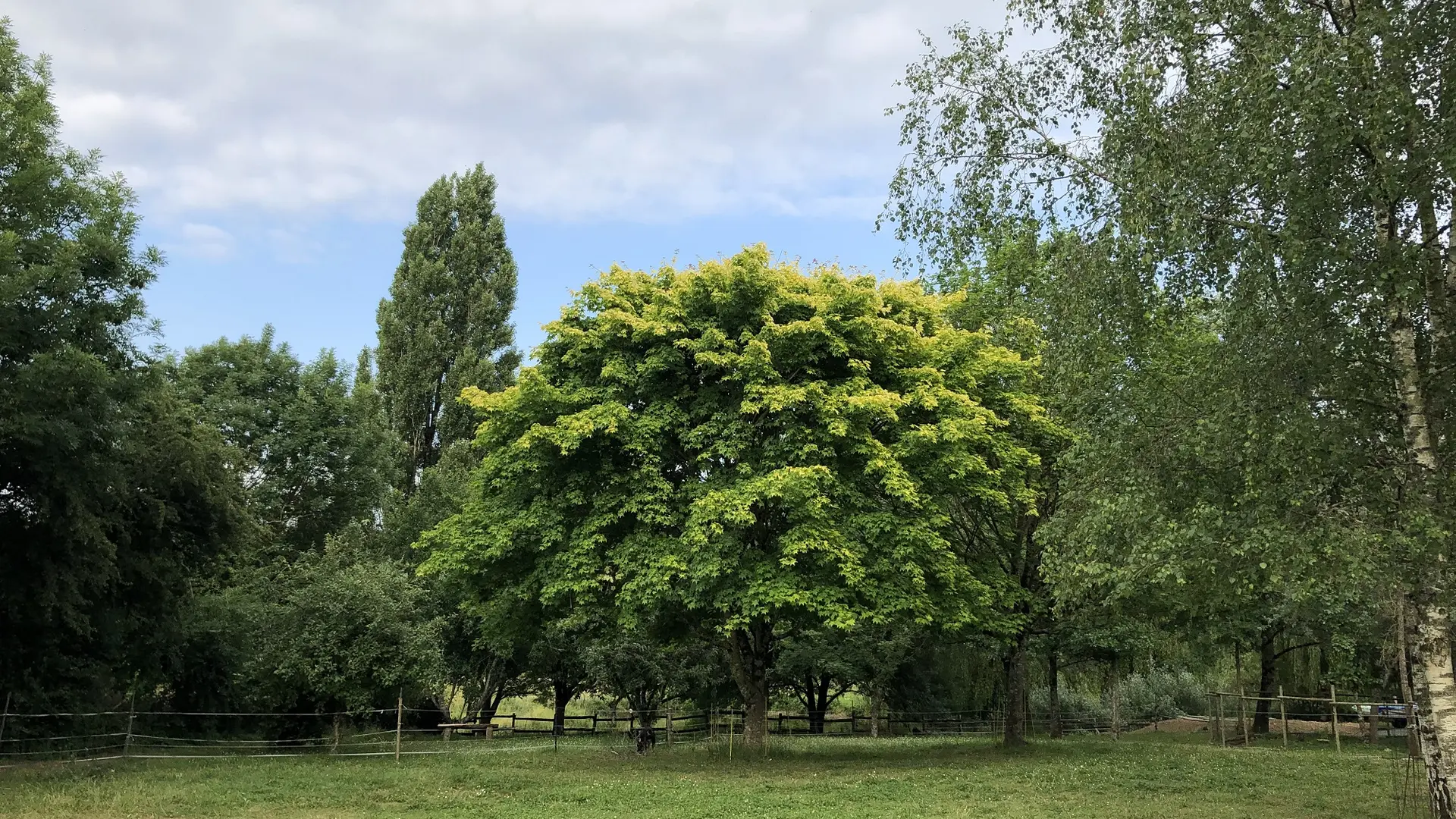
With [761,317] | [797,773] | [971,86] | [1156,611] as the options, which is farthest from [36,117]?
[1156,611]

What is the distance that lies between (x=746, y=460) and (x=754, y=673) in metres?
5.30

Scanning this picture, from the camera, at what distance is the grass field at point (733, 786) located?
1280 centimetres

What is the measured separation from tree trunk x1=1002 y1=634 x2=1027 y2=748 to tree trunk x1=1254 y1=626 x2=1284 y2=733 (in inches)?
422

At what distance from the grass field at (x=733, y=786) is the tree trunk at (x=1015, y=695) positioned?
2.38 feet

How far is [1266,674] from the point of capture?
30172mm

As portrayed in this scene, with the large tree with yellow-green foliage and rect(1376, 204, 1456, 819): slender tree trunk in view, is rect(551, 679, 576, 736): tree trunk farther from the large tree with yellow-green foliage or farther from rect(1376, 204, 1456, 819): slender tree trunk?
rect(1376, 204, 1456, 819): slender tree trunk

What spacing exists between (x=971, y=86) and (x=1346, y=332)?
18.4 ft

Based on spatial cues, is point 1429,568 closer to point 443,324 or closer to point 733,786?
point 733,786

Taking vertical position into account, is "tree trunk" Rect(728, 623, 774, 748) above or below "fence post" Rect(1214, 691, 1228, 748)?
above

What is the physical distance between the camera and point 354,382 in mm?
36500

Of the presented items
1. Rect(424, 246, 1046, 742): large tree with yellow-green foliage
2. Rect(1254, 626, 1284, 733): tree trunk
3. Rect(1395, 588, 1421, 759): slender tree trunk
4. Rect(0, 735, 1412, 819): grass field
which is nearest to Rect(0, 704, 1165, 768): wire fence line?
Rect(0, 735, 1412, 819): grass field

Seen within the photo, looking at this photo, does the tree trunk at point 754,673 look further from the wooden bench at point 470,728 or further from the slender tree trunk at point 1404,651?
the slender tree trunk at point 1404,651

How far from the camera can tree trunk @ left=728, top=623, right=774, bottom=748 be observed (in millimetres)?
20078

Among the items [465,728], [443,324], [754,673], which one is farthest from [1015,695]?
[443,324]
